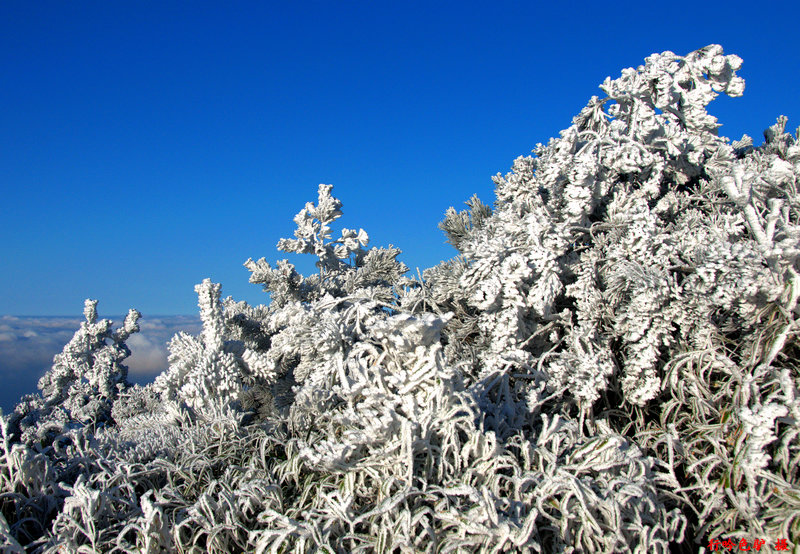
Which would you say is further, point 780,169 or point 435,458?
point 780,169

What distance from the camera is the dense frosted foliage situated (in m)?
2.12

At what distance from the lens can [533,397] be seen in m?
2.78

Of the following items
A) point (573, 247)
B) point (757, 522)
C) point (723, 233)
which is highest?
point (573, 247)

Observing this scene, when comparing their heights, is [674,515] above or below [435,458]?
below

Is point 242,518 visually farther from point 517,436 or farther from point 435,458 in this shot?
point 517,436

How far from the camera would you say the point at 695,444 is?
8.65 feet

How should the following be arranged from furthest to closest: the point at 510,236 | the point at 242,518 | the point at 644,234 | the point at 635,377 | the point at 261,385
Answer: the point at 261,385 → the point at 510,236 → the point at 644,234 → the point at 635,377 → the point at 242,518

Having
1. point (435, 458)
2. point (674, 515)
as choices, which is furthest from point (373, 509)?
point (674, 515)

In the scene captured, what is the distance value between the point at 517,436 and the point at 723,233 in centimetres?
174

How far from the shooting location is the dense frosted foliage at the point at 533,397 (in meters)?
2.12

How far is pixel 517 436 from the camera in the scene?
2.54 metres

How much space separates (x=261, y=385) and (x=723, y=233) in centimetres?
323

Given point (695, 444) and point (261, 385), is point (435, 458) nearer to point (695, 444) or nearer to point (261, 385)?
point (695, 444)

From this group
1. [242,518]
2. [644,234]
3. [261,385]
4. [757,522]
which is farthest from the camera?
[261,385]
